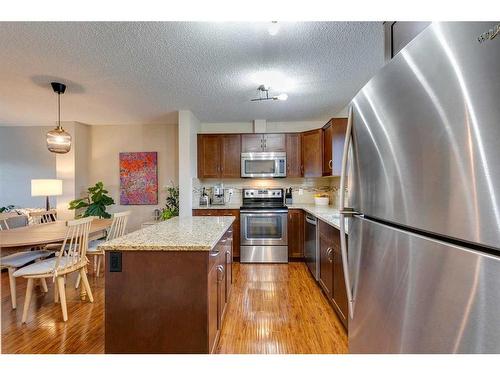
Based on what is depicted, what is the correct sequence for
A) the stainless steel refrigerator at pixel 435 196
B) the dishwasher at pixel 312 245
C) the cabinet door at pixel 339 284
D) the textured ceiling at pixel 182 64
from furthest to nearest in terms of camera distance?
1. the dishwasher at pixel 312 245
2. the cabinet door at pixel 339 284
3. the textured ceiling at pixel 182 64
4. the stainless steel refrigerator at pixel 435 196

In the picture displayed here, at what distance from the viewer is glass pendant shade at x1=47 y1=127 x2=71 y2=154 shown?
2.94m

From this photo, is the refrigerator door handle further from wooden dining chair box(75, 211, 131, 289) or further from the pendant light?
the pendant light

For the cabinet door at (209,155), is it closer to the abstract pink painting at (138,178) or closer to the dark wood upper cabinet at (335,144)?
the abstract pink painting at (138,178)

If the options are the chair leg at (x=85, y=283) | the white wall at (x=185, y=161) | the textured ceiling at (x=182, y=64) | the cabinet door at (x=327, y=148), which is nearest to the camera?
the textured ceiling at (x=182, y=64)

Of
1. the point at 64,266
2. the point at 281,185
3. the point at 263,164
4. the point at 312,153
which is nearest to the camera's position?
the point at 64,266

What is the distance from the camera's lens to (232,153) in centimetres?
435

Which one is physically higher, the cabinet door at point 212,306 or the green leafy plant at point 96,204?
the green leafy plant at point 96,204

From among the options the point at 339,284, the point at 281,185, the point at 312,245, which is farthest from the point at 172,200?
the point at 339,284

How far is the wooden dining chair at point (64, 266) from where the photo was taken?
2.23 metres

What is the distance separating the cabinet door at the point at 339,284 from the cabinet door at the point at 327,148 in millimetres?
1685

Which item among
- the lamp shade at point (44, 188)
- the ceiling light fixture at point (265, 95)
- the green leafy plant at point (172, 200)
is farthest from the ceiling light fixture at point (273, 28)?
the lamp shade at point (44, 188)

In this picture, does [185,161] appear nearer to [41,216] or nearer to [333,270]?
[41,216]

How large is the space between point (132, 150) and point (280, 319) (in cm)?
422
